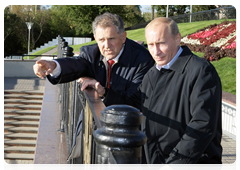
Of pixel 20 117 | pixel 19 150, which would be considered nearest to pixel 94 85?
pixel 19 150

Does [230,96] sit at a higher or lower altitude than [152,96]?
lower

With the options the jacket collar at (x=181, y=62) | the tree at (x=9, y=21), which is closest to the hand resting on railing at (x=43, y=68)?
the jacket collar at (x=181, y=62)

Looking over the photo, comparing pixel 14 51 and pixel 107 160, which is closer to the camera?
pixel 107 160

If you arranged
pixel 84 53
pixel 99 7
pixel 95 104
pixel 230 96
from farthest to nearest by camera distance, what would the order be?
pixel 99 7, pixel 230 96, pixel 84 53, pixel 95 104

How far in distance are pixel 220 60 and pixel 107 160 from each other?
13.3 meters

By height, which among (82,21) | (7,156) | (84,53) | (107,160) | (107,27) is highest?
(82,21)

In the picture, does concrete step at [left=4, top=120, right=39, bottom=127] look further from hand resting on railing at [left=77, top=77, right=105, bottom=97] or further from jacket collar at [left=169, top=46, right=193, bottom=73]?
jacket collar at [left=169, top=46, right=193, bottom=73]

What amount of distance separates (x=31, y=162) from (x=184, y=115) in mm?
10173

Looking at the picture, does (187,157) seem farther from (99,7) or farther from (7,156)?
(99,7)

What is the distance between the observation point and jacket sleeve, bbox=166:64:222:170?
6.12 feet

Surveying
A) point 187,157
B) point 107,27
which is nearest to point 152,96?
point 187,157

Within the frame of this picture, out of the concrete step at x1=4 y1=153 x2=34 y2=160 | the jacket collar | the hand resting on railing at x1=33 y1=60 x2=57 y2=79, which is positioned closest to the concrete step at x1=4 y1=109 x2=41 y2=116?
the concrete step at x1=4 y1=153 x2=34 y2=160

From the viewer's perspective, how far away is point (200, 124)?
187 cm

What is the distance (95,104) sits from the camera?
2047mm
